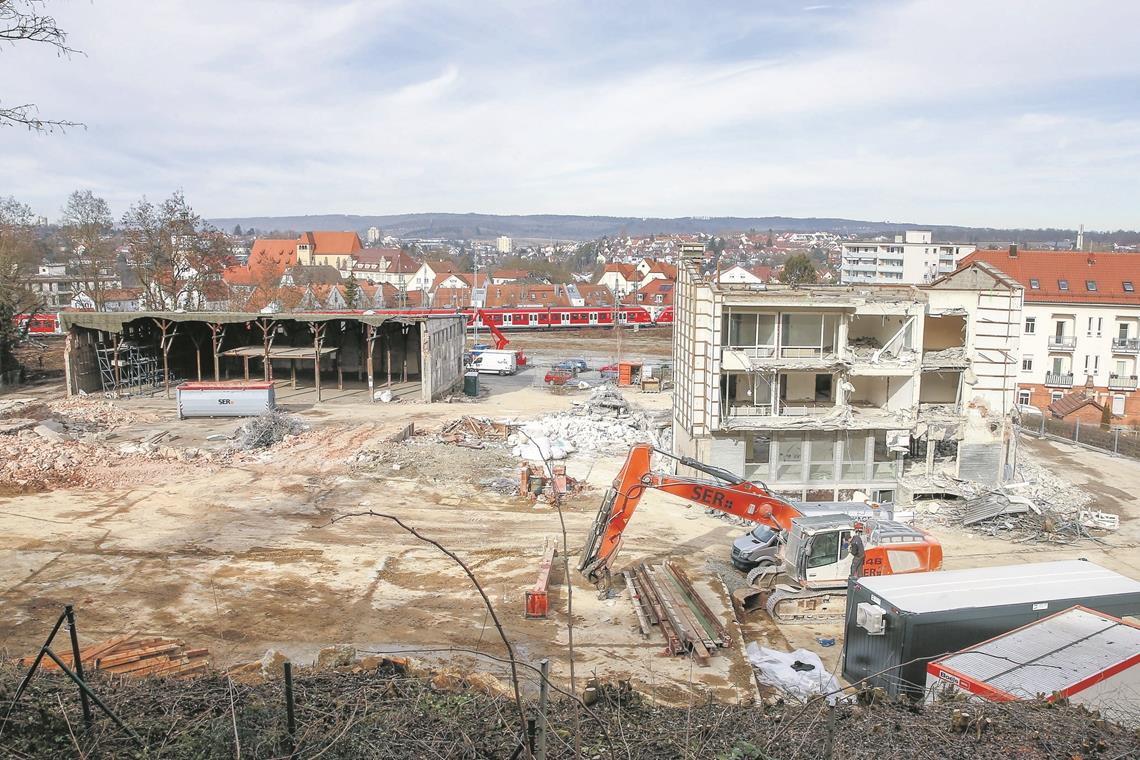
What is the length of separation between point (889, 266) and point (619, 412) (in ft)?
323

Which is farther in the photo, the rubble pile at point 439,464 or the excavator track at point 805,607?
the rubble pile at point 439,464

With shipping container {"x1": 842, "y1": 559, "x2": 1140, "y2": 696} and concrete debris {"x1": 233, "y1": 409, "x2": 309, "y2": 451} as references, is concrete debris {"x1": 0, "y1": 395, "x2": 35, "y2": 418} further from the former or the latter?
shipping container {"x1": 842, "y1": 559, "x2": 1140, "y2": 696}

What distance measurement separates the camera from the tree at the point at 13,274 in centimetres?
4297

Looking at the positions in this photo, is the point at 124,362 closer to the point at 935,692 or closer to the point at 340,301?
the point at 935,692

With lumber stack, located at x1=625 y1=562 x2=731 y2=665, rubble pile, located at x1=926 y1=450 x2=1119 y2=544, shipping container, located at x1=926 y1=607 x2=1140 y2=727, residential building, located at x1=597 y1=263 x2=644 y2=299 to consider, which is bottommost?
rubble pile, located at x1=926 y1=450 x2=1119 y2=544

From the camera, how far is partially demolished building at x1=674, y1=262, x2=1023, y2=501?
80.7 feet

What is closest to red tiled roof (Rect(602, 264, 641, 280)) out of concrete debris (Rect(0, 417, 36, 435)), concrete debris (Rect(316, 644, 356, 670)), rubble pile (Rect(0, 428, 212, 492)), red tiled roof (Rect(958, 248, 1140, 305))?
red tiled roof (Rect(958, 248, 1140, 305))

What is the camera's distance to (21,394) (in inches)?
1592

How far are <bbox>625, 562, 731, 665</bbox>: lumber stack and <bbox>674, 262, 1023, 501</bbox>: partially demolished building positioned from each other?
7.57m

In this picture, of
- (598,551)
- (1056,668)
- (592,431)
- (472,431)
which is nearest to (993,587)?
(1056,668)

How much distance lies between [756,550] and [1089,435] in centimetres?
2292

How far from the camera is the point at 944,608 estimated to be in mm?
12711

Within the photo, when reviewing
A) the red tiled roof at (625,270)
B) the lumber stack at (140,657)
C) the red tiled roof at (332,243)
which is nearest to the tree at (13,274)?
the lumber stack at (140,657)

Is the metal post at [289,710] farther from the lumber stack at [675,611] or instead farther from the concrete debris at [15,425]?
the concrete debris at [15,425]
